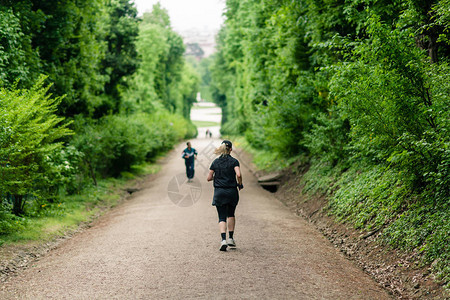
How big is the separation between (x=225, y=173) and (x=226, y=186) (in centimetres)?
27

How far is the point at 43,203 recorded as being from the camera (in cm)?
1188

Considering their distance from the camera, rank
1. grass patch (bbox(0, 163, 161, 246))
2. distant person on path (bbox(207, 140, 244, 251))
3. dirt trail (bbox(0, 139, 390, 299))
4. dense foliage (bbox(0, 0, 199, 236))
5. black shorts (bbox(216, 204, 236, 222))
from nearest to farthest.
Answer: dirt trail (bbox(0, 139, 390, 299)), distant person on path (bbox(207, 140, 244, 251)), black shorts (bbox(216, 204, 236, 222)), grass patch (bbox(0, 163, 161, 246)), dense foliage (bbox(0, 0, 199, 236))

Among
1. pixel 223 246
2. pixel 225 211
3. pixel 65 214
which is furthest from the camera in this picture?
pixel 65 214

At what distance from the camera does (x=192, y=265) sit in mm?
7270

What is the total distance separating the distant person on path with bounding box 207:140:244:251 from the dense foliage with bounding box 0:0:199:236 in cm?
438

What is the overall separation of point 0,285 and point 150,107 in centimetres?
4330

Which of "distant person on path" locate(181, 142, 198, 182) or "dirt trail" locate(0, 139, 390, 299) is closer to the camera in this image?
"dirt trail" locate(0, 139, 390, 299)

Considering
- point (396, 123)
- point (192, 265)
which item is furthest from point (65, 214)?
point (396, 123)

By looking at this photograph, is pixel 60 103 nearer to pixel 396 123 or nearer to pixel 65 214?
pixel 65 214

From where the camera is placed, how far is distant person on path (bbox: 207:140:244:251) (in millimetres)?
8469

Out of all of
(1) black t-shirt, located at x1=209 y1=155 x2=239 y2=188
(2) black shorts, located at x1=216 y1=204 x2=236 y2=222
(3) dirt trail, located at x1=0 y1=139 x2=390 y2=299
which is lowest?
(3) dirt trail, located at x1=0 y1=139 x2=390 y2=299

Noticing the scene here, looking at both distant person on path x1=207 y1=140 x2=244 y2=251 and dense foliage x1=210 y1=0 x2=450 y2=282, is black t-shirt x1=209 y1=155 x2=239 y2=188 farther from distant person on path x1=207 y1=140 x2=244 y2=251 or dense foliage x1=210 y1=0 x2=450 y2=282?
dense foliage x1=210 y1=0 x2=450 y2=282

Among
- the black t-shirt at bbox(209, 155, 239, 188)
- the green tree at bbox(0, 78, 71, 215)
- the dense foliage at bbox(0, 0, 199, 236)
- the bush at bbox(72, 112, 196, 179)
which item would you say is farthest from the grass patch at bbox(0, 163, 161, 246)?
the black t-shirt at bbox(209, 155, 239, 188)

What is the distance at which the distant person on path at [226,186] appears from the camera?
8.47m
